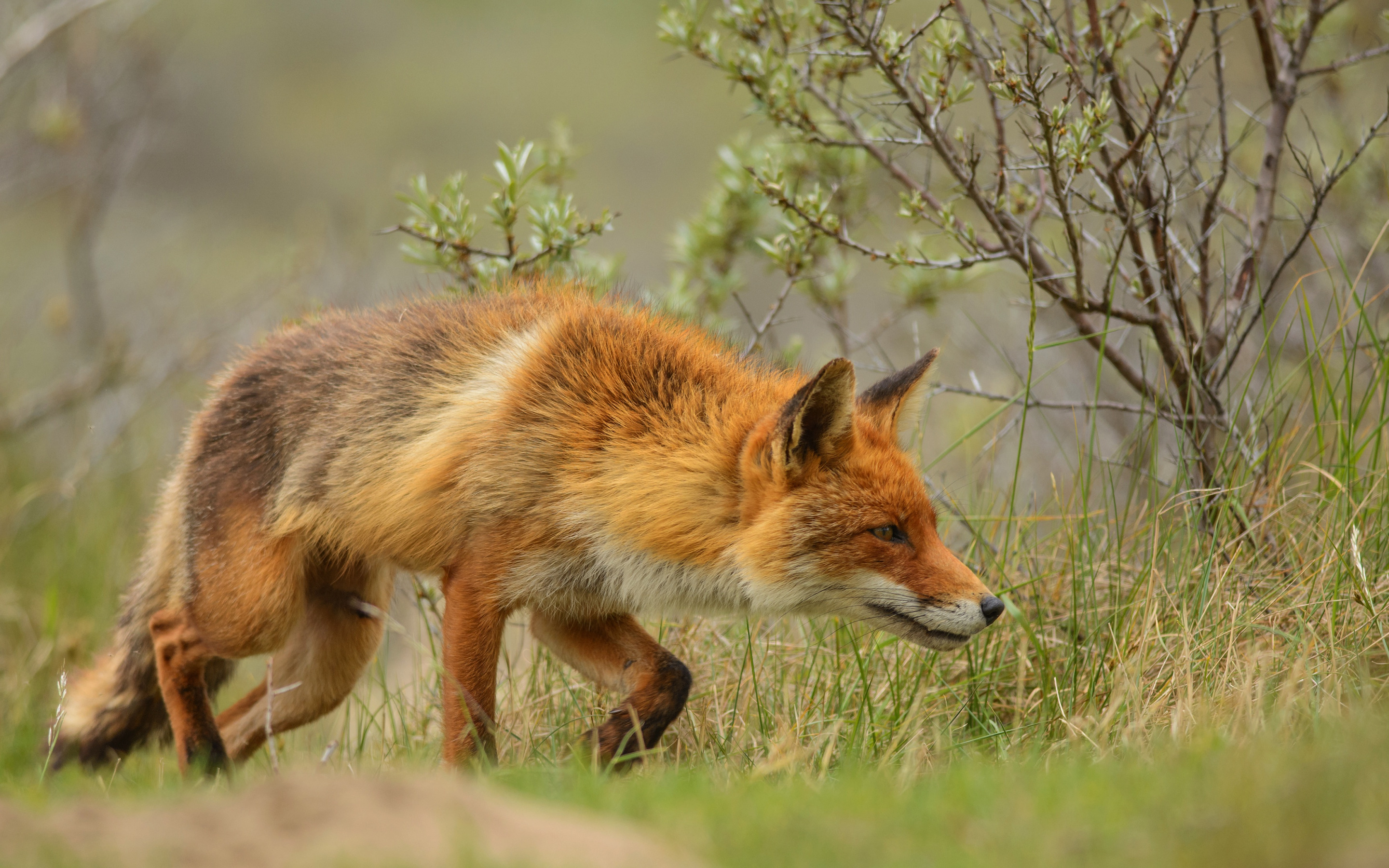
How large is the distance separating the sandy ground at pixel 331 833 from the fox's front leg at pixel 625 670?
1552 mm

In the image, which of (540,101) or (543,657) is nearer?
(543,657)

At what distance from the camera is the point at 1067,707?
14.9ft

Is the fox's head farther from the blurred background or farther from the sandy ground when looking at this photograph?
the sandy ground

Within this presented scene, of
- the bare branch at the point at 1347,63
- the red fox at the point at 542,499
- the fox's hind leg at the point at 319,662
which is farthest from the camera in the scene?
the fox's hind leg at the point at 319,662

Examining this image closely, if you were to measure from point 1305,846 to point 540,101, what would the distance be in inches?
909

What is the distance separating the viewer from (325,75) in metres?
24.3

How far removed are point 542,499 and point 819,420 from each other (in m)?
1.13

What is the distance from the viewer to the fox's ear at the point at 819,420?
4070mm

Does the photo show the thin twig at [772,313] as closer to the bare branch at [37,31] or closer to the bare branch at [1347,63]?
the bare branch at [1347,63]

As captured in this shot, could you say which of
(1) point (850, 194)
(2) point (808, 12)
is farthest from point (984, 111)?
(2) point (808, 12)

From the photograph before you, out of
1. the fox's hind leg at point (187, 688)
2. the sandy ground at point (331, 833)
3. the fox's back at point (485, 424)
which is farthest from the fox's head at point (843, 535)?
the fox's hind leg at point (187, 688)

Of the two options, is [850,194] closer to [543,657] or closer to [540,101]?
[543,657]

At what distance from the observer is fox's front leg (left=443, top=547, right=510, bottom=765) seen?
4355 mm

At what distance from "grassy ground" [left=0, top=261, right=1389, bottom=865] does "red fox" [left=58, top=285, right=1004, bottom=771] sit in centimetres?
43
